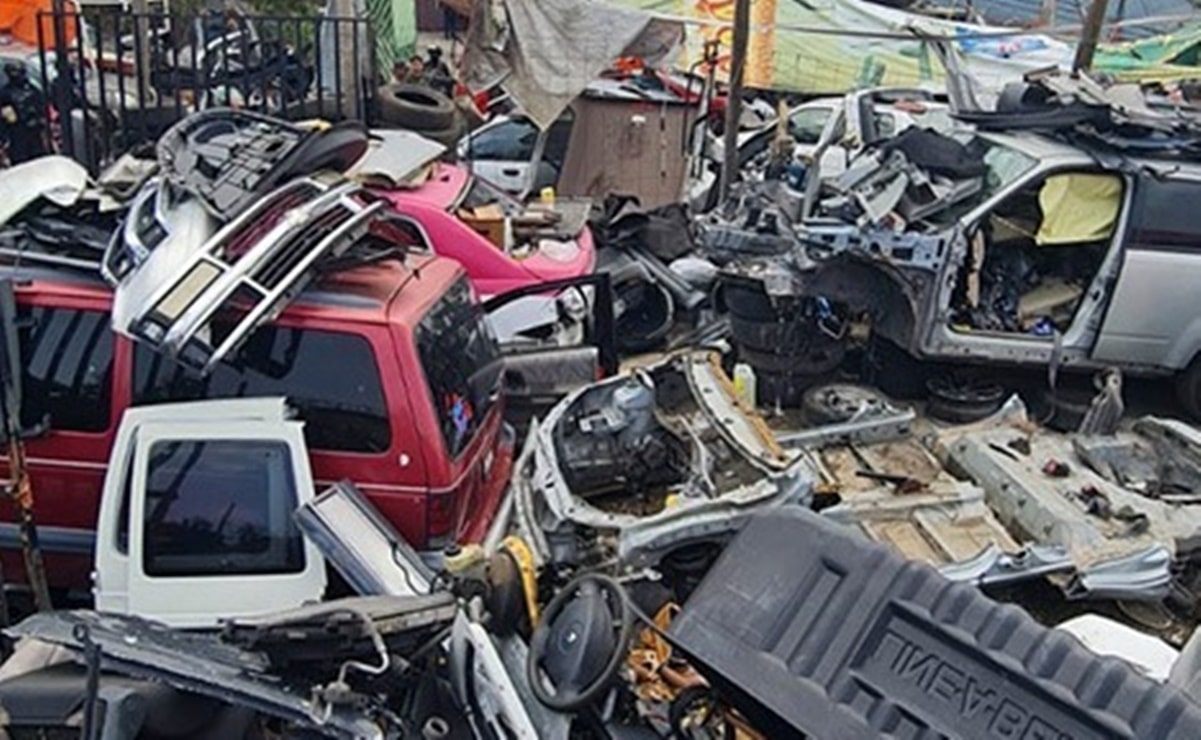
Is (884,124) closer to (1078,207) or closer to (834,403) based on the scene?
(1078,207)

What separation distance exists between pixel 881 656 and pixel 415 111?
967cm

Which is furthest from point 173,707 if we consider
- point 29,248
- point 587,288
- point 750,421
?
point 587,288

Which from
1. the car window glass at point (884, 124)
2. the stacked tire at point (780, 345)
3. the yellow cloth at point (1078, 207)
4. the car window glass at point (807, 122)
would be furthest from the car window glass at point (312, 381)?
the car window glass at point (807, 122)

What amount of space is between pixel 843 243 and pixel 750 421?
261cm

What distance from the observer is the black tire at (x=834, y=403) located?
6.84 m

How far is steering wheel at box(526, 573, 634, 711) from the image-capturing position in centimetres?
391

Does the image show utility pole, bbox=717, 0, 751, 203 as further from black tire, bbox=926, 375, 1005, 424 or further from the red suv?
the red suv

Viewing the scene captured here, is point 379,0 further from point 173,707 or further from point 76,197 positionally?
point 173,707

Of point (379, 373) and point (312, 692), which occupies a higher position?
point (379, 373)

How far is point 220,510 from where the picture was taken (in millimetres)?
4664

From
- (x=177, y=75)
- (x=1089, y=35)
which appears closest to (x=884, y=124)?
(x=1089, y=35)

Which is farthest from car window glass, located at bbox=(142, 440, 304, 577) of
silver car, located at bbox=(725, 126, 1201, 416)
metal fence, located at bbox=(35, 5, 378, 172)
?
metal fence, located at bbox=(35, 5, 378, 172)

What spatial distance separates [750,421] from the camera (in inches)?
221

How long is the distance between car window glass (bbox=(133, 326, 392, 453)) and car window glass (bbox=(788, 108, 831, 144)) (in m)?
10.0
